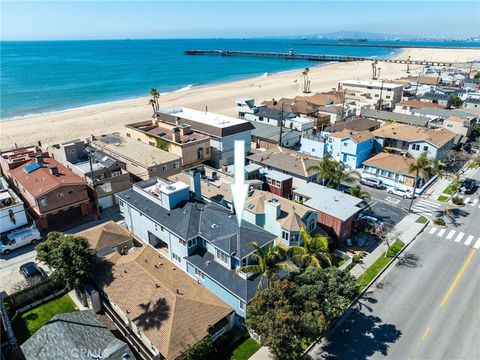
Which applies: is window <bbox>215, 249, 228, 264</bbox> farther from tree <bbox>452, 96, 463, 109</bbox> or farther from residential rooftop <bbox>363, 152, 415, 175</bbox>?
tree <bbox>452, 96, 463, 109</bbox>

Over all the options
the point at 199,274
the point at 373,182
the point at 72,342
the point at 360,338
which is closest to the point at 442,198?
the point at 373,182

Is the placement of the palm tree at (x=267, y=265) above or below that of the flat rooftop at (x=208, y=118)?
below

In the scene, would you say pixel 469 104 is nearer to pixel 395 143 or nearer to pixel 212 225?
pixel 395 143

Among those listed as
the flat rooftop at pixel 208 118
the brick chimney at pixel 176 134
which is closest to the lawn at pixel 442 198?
the flat rooftop at pixel 208 118

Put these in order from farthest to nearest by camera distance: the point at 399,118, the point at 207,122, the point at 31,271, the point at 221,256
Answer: the point at 399,118
the point at 207,122
the point at 31,271
the point at 221,256

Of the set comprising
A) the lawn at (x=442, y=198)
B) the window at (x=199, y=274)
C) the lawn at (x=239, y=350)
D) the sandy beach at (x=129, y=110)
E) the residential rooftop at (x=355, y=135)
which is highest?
the residential rooftop at (x=355, y=135)

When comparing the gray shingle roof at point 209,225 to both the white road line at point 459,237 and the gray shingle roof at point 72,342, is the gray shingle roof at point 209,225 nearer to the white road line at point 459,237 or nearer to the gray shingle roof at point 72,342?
the gray shingle roof at point 72,342

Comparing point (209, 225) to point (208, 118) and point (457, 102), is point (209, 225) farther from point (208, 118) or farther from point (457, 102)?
point (457, 102)

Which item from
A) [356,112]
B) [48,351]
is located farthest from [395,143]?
[48,351]
